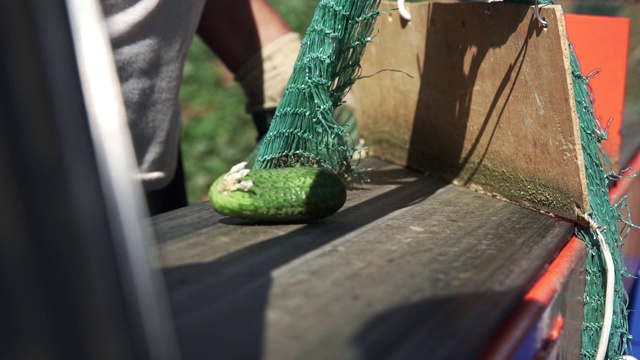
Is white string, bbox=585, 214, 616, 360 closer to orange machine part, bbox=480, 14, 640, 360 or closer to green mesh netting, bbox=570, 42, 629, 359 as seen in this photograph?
green mesh netting, bbox=570, 42, 629, 359

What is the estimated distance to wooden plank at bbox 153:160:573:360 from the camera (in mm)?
948

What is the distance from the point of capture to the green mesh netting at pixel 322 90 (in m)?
1.66

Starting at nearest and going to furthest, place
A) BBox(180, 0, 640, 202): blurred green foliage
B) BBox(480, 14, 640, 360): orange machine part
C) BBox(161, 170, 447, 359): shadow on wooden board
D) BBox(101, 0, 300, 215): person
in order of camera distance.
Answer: BBox(161, 170, 447, 359): shadow on wooden board
BBox(480, 14, 640, 360): orange machine part
BBox(101, 0, 300, 215): person
BBox(180, 0, 640, 202): blurred green foliage

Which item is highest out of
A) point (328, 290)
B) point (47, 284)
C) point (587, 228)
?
point (47, 284)

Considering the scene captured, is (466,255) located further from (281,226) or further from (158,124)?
(158,124)

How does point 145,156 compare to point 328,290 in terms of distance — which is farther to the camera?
point 145,156

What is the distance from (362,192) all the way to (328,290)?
80 cm

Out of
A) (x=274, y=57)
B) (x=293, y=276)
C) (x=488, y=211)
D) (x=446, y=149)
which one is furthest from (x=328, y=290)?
(x=274, y=57)

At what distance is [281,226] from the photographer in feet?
5.01

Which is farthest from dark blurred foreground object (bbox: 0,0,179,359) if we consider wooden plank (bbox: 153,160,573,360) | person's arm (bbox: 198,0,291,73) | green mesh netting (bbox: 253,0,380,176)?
person's arm (bbox: 198,0,291,73)

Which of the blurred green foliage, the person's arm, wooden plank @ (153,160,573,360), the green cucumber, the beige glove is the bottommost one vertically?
the blurred green foliage

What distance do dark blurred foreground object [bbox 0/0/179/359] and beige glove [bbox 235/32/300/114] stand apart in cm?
198

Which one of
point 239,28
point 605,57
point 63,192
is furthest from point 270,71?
point 63,192

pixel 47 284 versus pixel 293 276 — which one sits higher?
pixel 47 284
